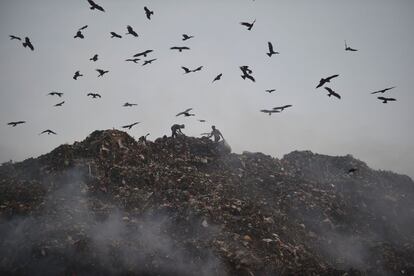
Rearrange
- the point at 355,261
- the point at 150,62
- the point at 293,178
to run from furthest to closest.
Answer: the point at 293,178, the point at 355,261, the point at 150,62

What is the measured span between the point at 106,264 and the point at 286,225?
5503 mm

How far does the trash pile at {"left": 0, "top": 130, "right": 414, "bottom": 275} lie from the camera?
7734 mm

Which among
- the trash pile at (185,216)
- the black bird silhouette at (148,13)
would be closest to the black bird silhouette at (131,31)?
the black bird silhouette at (148,13)

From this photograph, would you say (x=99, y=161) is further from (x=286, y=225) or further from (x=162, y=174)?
(x=286, y=225)

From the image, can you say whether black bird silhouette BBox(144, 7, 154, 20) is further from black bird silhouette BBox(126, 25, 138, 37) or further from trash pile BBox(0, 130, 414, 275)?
trash pile BBox(0, 130, 414, 275)

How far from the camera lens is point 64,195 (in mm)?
9758

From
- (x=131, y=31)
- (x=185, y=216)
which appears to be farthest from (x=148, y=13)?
(x=185, y=216)

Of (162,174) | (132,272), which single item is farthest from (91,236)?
(162,174)

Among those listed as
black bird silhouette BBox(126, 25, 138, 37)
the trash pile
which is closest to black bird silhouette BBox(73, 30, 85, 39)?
black bird silhouette BBox(126, 25, 138, 37)

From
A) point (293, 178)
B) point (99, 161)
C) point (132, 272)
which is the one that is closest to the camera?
point (132, 272)

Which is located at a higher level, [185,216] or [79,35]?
[79,35]

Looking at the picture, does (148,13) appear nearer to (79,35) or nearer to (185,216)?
(79,35)

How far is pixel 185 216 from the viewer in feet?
30.5

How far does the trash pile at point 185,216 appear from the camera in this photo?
7734 mm
